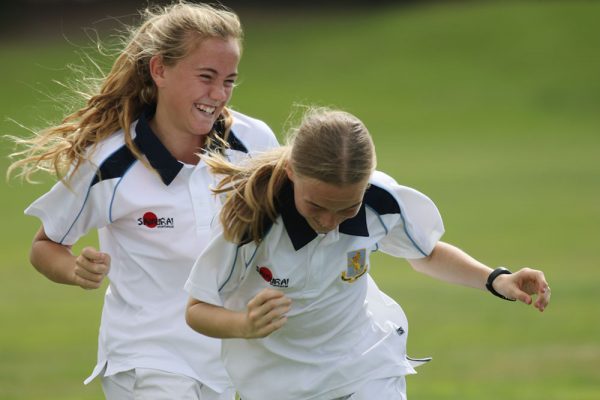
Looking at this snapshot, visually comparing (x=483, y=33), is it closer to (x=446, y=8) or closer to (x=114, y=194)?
(x=446, y=8)

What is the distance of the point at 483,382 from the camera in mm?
9461

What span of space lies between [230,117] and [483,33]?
38.2 m

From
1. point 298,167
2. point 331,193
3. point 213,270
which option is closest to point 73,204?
point 213,270

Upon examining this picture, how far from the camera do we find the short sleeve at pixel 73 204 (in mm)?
5031

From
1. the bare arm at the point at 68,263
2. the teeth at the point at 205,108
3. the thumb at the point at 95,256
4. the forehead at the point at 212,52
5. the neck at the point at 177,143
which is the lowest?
the bare arm at the point at 68,263

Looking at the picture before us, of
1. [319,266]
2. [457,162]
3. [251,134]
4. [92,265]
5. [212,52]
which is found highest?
[212,52]

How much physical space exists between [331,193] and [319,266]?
1.51 ft

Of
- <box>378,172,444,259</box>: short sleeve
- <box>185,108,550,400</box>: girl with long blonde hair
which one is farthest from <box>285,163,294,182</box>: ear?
<box>378,172,444,259</box>: short sleeve

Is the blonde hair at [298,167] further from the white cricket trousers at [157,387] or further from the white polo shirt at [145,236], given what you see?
the white cricket trousers at [157,387]

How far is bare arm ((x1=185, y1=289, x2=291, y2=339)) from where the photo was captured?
3.93 meters

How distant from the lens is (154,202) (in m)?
5.10

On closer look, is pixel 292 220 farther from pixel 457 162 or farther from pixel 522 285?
pixel 457 162

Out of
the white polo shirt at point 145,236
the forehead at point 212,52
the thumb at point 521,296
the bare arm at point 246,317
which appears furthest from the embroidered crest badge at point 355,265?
the forehead at point 212,52

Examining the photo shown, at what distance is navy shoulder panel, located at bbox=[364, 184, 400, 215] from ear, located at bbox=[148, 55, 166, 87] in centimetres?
123
